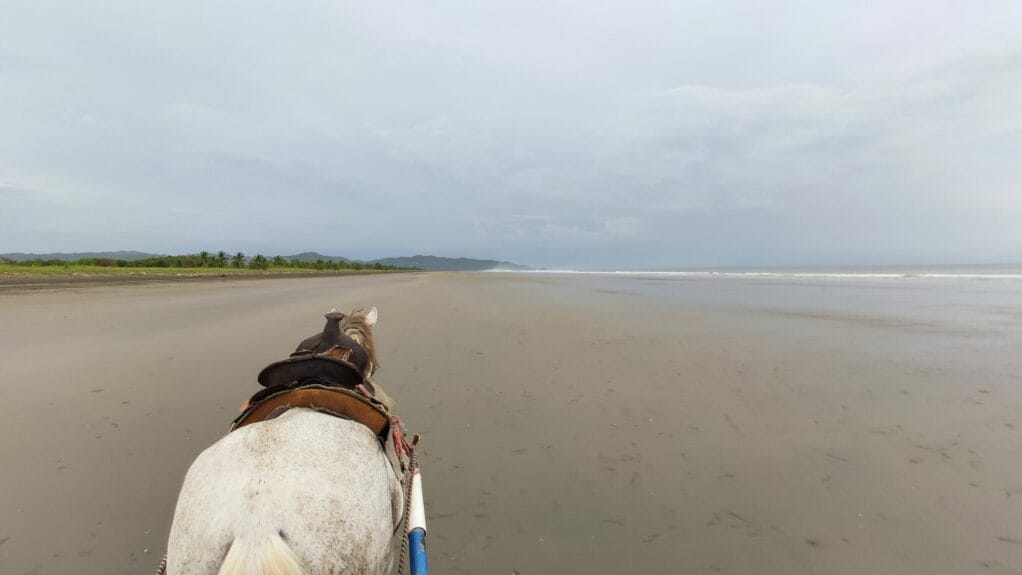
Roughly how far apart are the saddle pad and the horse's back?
200mm

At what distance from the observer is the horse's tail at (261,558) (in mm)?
1141

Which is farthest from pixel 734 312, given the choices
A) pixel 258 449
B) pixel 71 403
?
pixel 71 403

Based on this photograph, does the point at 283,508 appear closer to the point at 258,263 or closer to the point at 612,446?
the point at 612,446

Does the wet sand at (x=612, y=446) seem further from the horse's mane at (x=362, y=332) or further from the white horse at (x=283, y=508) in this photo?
the white horse at (x=283, y=508)

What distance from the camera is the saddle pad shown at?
178 centimetres

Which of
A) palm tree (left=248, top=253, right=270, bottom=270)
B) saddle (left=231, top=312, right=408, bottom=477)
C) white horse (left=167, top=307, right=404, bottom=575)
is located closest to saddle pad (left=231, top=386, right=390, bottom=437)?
saddle (left=231, top=312, right=408, bottom=477)

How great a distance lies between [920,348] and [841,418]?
4270 millimetres

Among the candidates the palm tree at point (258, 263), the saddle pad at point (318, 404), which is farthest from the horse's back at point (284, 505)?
the palm tree at point (258, 263)

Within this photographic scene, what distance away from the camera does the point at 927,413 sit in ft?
13.0

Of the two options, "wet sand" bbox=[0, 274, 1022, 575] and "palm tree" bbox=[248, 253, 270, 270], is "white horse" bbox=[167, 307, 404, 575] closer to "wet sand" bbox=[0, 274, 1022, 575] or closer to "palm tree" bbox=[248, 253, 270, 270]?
"wet sand" bbox=[0, 274, 1022, 575]

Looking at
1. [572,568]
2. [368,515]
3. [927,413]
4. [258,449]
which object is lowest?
[572,568]

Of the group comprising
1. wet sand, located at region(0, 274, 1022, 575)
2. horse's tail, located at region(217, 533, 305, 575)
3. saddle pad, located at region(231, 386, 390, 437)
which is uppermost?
saddle pad, located at region(231, 386, 390, 437)

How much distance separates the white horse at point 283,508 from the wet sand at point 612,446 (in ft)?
3.41

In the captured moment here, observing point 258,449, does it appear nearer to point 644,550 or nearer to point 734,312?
point 644,550
